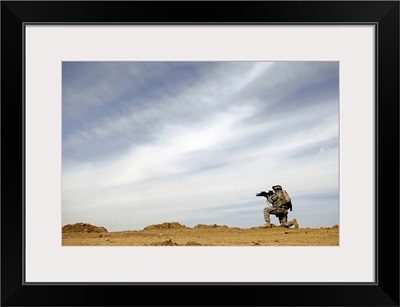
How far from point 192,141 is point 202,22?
1.03m

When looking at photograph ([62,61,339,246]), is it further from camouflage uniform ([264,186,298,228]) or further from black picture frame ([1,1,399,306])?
black picture frame ([1,1,399,306])

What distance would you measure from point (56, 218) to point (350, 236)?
2267mm

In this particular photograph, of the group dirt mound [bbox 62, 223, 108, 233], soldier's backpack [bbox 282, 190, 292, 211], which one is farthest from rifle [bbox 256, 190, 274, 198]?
dirt mound [bbox 62, 223, 108, 233]

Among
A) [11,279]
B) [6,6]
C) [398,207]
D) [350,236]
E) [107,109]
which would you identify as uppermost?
[6,6]

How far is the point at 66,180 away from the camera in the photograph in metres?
3.93

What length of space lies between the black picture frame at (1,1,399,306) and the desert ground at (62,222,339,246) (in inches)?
16.5

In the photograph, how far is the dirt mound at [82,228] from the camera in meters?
3.95

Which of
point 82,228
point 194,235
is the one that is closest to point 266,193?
point 194,235

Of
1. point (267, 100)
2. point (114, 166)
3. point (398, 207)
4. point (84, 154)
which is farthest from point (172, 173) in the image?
point (398, 207)

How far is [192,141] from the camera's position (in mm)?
4109

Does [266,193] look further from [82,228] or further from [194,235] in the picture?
[82,228]

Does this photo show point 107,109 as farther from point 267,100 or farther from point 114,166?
point 267,100

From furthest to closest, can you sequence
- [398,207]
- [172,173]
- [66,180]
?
[172,173] → [66,180] → [398,207]

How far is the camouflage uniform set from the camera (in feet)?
14.7
